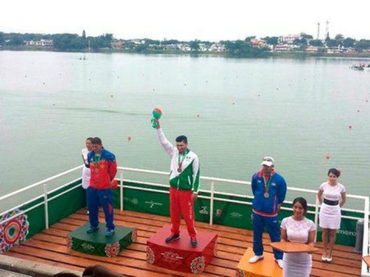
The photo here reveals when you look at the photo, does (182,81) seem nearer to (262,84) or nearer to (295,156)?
(262,84)

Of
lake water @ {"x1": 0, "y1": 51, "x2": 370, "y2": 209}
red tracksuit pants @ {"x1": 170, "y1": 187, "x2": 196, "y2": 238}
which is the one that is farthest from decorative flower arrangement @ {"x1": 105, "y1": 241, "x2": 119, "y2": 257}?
lake water @ {"x1": 0, "y1": 51, "x2": 370, "y2": 209}

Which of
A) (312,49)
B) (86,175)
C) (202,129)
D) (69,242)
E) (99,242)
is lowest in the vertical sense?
(202,129)

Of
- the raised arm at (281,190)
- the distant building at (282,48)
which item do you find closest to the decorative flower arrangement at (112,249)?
the raised arm at (281,190)

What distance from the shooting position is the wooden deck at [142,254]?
6.49 metres

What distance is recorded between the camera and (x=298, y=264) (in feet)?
15.9

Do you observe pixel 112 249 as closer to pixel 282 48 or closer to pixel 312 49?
pixel 312 49

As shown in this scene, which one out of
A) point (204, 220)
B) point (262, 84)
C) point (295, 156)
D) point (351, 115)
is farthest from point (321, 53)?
point (204, 220)

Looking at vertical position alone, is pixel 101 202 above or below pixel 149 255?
above

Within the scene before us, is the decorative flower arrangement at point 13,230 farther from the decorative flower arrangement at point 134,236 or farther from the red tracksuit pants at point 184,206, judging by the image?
the red tracksuit pants at point 184,206

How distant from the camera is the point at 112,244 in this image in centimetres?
679

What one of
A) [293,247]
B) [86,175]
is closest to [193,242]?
[293,247]

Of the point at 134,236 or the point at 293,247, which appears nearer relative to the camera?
the point at 293,247

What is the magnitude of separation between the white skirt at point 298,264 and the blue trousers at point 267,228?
1.08 m

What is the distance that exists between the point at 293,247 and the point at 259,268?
1.56 meters
